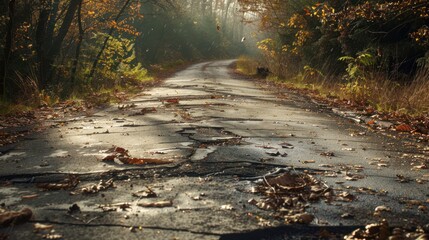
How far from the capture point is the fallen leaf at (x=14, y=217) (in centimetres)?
247

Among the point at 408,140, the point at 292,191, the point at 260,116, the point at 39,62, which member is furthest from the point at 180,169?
the point at 39,62

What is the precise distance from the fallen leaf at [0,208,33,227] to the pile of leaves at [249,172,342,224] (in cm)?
134

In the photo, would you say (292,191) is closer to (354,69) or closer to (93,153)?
(93,153)

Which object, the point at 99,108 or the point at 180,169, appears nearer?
the point at 180,169

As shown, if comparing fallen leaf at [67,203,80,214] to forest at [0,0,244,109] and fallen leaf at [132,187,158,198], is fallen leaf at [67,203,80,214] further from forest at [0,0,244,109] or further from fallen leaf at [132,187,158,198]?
forest at [0,0,244,109]

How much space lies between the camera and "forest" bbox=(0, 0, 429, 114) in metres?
9.43

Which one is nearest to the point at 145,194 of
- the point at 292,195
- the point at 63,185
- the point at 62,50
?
the point at 63,185

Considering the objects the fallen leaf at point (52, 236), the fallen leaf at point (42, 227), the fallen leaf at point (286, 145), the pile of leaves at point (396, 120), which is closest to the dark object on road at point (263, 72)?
the pile of leaves at point (396, 120)

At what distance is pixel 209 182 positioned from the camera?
132 inches

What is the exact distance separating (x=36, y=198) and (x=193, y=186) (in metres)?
1.07

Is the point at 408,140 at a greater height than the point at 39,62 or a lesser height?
lesser

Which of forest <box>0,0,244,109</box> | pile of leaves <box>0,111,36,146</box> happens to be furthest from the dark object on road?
pile of leaves <box>0,111,36,146</box>

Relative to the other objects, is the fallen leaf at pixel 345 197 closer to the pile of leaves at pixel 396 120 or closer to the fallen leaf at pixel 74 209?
the fallen leaf at pixel 74 209

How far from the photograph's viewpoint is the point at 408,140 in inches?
225
